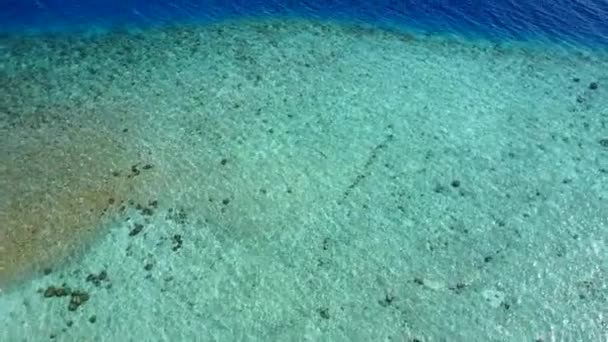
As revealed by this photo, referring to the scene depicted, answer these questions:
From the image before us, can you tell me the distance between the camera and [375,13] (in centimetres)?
3494

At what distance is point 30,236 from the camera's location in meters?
20.5

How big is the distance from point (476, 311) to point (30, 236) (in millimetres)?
14384

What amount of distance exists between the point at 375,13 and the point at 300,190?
15852 mm

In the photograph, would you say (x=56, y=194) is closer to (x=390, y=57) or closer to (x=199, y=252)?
(x=199, y=252)

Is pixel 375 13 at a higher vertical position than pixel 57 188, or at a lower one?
higher

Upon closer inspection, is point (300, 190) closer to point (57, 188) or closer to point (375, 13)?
point (57, 188)

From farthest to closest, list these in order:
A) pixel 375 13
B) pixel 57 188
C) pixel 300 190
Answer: pixel 375 13 → pixel 300 190 → pixel 57 188

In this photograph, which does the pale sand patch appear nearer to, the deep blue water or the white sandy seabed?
the white sandy seabed

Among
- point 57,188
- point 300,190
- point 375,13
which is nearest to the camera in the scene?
point 57,188

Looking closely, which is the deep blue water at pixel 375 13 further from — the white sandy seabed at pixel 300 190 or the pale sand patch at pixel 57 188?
the pale sand patch at pixel 57 188

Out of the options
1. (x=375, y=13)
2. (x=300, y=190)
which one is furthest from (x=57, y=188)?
(x=375, y=13)

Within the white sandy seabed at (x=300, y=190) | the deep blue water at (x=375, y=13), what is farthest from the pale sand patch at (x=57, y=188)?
the deep blue water at (x=375, y=13)

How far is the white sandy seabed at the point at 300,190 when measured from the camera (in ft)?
61.1

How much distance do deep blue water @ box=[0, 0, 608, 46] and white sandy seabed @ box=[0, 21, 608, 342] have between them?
5.92 ft
